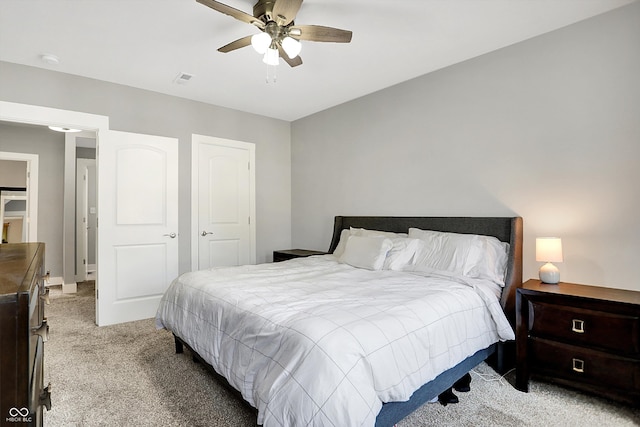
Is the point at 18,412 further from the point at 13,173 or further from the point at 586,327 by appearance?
the point at 13,173

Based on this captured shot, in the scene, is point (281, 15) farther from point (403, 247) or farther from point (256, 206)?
point (256, 206)

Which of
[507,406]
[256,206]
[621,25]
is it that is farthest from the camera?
[256,206]

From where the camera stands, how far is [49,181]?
5.55 meters

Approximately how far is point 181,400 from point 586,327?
2.64 meters

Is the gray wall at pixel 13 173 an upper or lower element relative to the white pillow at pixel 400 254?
upper

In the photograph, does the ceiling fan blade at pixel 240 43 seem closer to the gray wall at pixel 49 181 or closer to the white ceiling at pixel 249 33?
the white ceiling at pixel 249 33

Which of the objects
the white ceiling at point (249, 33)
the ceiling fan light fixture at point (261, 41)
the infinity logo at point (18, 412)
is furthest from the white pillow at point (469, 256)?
the infinity logo at point (18, 412)

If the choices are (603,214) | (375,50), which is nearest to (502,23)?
(375,50)

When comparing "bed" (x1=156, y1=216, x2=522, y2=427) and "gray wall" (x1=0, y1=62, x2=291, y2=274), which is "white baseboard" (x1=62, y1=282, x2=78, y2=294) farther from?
"bed" (x1=156, y1=216, x2=522, y2=427)

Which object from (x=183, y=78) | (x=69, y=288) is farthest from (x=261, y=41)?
(x=69, y=288)

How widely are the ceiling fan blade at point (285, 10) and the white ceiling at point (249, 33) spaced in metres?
0.26

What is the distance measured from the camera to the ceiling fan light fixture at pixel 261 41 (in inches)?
89.0

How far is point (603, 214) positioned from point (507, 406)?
1556 millimetres

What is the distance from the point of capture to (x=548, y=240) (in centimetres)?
244
